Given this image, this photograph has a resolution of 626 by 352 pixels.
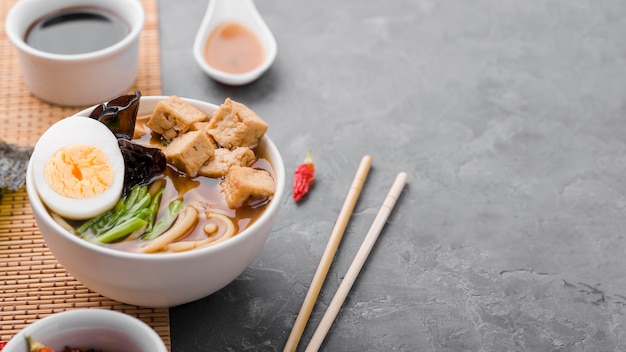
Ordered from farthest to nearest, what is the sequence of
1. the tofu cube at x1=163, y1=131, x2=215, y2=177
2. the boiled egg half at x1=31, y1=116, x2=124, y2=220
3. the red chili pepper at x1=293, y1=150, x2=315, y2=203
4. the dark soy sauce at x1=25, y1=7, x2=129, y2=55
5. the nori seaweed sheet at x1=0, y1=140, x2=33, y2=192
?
the dark soy sauce at x1=25, y1=7, x2=129, y2=55
the red chili pepper at x1=293, y1=150, x2=315, y2=203
the nori seaweed sheet at x1=0, y1=140, x2=33, y2=192
the tofu cube at x1=163, y1=131, x2=215, y2=177
the boiled egg half at x1=31, y1=116, x2=124, y2=220

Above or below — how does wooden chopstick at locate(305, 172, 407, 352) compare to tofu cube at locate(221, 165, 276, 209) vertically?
below

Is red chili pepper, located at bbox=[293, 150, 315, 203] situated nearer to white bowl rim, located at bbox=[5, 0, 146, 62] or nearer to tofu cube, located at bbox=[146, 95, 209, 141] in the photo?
tofu cube, located at bbox=[146, 95, 209, 141]

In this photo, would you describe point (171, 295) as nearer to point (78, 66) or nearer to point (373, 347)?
point (373, 347)

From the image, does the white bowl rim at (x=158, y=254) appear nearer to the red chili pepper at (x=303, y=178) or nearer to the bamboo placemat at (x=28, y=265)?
the bamboo placemat at (x=28, y=265)

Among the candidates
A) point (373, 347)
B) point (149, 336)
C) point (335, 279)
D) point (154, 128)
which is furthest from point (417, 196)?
point (149, 336)

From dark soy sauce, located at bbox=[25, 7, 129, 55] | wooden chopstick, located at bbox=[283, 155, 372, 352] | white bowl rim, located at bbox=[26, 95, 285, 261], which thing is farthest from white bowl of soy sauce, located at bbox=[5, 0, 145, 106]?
wooden chopstick, located at bbox=[283, 155, 372, 352]

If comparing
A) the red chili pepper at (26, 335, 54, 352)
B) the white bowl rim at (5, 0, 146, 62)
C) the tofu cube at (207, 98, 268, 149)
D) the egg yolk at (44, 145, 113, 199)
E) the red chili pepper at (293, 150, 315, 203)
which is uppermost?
the tofu cube at (207, 98, 268, 149)

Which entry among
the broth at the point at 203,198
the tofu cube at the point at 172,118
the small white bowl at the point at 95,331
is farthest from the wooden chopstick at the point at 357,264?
the tofu cube at the point at 172,118

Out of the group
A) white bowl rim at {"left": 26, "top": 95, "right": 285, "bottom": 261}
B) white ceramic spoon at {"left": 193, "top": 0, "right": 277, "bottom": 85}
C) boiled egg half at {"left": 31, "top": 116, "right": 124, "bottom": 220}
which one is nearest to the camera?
white bowl rim at {"left": 26, "top": 95, "right": 285, "bottom": 261}
